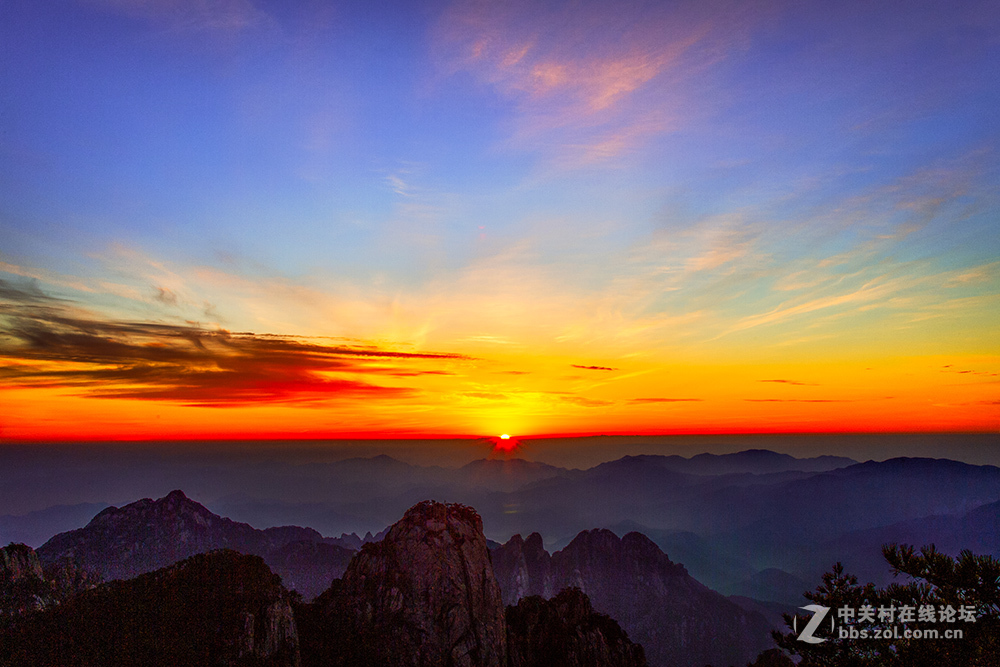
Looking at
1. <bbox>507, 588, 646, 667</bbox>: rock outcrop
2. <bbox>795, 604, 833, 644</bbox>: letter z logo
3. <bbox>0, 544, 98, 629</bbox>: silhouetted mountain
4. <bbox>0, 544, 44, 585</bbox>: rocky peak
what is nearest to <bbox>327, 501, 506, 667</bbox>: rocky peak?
<bbox>507, 588, 646, 667</bbox>: rock outcrop

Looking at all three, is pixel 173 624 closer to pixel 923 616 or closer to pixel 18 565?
pixel 18 565

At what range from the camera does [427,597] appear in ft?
391

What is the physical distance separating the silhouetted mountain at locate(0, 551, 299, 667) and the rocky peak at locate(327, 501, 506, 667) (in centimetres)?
2328

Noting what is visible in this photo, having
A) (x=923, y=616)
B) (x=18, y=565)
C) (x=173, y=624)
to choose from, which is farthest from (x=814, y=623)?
(x=18, y=565)

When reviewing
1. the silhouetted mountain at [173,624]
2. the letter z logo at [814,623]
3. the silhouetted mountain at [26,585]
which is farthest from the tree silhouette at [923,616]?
the silhouetted mountain at [26,585]

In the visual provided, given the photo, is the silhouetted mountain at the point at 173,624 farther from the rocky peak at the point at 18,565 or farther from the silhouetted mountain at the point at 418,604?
the rocky peak at the point at 18,565

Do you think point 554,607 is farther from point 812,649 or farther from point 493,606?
point 812,649

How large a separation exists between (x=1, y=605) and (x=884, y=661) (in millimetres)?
149280

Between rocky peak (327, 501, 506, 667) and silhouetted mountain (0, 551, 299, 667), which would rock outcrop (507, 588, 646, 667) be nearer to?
rocky peak (327, 501, 506, 667)

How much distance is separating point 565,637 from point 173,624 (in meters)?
96.2

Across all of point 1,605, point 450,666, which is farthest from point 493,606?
point 1,605

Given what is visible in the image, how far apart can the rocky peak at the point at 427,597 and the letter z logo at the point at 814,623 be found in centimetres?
11252

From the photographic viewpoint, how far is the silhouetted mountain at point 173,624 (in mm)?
82375

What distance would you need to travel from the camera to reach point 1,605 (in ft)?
314
